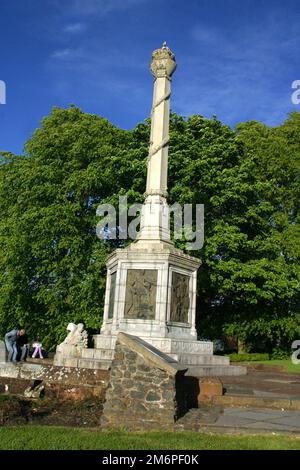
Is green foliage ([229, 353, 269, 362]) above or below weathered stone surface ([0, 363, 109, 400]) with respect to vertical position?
above

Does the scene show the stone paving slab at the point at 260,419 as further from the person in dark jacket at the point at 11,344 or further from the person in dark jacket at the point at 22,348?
the person in dark jacket at the point at 22,348

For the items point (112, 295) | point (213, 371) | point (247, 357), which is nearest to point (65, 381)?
point (213, 371)

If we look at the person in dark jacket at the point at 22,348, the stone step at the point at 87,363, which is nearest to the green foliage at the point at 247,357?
the person in dark jacket at the point at 22,348

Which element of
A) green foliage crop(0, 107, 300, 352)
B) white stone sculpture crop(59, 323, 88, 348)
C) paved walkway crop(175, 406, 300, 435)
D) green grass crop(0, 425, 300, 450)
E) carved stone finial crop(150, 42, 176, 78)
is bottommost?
green grass crop(0, 425, 300, 450)

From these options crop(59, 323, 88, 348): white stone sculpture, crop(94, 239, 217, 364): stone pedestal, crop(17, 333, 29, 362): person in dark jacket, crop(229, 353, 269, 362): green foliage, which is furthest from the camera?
crop(229, 353, 269, 362): green foliage

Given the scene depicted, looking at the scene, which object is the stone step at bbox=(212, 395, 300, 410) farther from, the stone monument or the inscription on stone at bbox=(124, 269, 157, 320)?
the inscription on stone at bbox=(124, 269, 157, 320)

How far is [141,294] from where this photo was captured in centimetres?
1349

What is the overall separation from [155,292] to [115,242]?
11.0m

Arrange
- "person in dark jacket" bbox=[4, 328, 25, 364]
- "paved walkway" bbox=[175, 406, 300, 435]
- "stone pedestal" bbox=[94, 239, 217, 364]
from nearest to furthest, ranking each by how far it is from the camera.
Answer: "paved walkway" bbox=[175, 406, 300, 435]
"stone pedestal" bbox=[94, 239, 217, 364]
"person in dark jacket" bbox=[4, 328, 25, 364]

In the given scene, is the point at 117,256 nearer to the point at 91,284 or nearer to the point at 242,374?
the point at 242,374

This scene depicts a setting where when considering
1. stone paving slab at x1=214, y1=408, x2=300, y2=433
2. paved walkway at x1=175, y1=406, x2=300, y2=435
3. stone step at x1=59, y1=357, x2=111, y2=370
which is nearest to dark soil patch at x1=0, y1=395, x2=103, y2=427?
paved walkway at x1=175, y1=406, x2=300, y2=435

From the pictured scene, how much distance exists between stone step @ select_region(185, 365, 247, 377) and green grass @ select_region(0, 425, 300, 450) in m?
4.32

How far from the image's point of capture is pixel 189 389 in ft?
31.4

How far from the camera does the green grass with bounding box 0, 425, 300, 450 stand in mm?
5992
